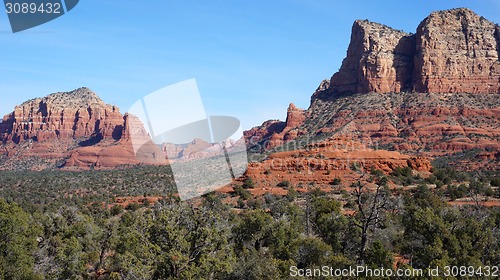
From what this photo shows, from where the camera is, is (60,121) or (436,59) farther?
(60,121)

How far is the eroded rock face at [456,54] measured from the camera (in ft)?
328

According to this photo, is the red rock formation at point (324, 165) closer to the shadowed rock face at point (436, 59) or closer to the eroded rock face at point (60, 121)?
the shadowed rock face at point (436, 59)

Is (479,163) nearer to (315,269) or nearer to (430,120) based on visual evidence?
(430,120)

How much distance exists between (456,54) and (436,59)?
598 cm

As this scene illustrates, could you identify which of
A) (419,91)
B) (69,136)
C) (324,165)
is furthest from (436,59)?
(69,136)

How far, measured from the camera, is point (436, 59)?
102125mm

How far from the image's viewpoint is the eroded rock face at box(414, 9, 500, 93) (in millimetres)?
100125

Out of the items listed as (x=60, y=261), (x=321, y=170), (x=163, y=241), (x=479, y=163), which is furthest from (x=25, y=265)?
(x=479, y=163)

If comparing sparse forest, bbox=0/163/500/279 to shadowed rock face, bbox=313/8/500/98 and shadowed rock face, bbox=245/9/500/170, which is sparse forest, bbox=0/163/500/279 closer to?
shadowed rock face, bbox=245/9/500/170

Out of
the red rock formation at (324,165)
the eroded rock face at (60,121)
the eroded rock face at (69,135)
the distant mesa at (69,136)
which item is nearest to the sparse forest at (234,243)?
the red rock formation at (324,165)

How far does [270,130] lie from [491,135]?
5851cm

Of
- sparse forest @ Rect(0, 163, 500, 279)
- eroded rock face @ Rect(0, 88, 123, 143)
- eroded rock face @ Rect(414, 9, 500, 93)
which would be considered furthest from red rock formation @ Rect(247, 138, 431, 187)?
eroded rock face @ Rect(0, 88, 123, 143)

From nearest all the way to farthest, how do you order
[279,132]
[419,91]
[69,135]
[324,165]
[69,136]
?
1. [324,165]
2. [419,91]
3. [279,132]
4. [69,136]
5. [69,135]

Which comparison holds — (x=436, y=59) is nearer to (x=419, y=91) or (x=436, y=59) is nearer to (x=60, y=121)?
(x=419, y=91)
